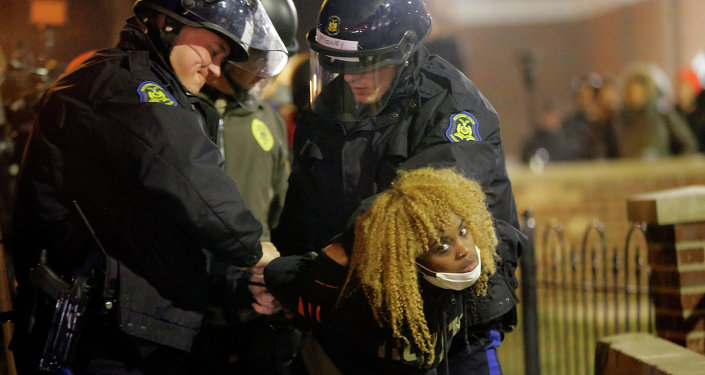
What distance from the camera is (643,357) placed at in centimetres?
304

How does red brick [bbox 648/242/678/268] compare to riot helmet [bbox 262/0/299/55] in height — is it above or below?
below

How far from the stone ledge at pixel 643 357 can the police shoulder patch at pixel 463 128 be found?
1222mm

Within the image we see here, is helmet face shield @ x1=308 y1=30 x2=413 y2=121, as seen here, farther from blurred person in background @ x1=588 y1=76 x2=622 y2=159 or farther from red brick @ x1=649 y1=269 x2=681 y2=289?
blurred person in background @ x1=588 y1=76 x2=622 y2=159

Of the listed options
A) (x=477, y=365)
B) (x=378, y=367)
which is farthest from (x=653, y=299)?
(x=378, y=367)

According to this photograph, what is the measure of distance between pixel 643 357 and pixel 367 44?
5.65 feet

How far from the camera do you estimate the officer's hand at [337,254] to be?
2.32 metres

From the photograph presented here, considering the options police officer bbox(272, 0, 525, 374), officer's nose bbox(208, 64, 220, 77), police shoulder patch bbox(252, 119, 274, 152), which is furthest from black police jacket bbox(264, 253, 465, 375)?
police shoulder patch bbox(252, 119, 274, 152)

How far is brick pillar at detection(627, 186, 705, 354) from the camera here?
357 centimetres

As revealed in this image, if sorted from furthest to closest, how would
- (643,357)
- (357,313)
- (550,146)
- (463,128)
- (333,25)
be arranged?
1. (550,146)
2. (643,357)
3. (333,25)
4. (463,128)
5. (357,313)

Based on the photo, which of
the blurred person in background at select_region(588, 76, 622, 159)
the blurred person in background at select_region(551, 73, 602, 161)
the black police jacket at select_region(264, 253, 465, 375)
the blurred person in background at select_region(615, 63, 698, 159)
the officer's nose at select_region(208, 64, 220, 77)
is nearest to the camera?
the black police jacket at select_region(264, 253, 465, 375)

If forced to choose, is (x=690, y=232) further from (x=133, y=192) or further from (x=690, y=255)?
(x=133, y=192)

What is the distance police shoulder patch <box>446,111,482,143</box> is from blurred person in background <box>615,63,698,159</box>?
6.23m

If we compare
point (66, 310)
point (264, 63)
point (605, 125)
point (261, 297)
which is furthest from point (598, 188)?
point (66, 310)

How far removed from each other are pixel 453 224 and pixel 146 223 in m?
1.09
